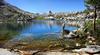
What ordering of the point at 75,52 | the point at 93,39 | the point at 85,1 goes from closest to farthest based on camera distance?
the point at 75,52 < the point at 93,39 < the point at 85,1

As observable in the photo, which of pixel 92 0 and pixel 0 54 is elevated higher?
pixel 92 0

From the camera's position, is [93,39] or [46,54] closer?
[46,54]

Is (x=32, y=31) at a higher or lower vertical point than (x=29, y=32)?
lower

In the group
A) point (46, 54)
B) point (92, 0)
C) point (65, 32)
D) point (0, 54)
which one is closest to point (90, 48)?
point (46, 54)

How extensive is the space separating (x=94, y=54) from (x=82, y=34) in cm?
2125

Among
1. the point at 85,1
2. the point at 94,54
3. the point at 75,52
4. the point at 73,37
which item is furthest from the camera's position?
the point at 85,1

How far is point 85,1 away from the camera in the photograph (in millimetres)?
52125

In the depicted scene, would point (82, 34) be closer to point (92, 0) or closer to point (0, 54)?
point (92, 0)

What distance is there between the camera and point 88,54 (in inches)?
1121

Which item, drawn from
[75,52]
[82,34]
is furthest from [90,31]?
[75,52]

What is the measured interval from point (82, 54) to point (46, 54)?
4791 mm

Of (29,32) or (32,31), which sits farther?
(32,31)

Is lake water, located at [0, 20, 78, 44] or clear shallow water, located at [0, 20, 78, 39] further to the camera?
clear shallow water, located at [0, 20, 78, 39]

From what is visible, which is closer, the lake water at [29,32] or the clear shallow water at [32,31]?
the lake water at [29,32]
